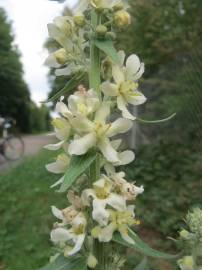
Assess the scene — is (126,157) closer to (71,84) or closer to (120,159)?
(120,159)

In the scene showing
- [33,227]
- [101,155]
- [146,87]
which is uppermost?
[101,155]

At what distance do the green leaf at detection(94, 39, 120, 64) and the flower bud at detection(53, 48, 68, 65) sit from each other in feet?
0.31

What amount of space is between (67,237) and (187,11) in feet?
18.3

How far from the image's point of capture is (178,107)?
242 inches

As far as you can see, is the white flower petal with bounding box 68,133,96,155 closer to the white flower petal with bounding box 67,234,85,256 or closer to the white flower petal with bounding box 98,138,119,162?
the white flower petal with bounding box 98,138,119,162

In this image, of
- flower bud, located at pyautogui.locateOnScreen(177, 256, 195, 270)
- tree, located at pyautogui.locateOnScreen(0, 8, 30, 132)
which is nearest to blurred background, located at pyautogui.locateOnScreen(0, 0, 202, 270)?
flower bud, located at pyautogui.locateOnScreen(177, 256, 195, 270)

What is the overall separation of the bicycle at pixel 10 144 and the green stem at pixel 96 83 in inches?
399

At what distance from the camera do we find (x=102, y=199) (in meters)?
1.07

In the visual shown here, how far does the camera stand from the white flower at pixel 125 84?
1.15 metres

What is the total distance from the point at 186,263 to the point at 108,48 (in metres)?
0.56

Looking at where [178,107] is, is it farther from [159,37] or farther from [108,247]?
[108,247]

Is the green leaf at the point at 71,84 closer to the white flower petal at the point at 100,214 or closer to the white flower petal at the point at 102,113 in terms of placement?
the white flower petal at the point at 102,113

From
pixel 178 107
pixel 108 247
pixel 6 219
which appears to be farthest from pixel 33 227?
pixel 108 247

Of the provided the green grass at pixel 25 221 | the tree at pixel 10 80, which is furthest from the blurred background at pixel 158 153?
the tree at pixel 10 80
